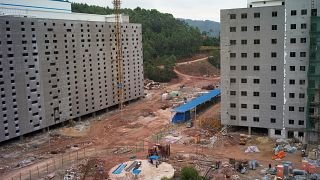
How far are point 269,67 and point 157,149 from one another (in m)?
17.2

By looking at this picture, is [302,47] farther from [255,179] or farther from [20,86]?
[20,86]

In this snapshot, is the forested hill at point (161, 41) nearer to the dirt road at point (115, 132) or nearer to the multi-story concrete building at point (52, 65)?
the dirt road at point (115, 132)

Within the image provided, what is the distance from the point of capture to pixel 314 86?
4172 centimetres

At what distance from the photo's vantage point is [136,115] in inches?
2453

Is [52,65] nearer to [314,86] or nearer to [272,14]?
[272,14]

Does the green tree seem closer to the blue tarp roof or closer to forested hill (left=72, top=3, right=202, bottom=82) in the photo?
forested hill (left=72, top=3, right=202, bottom=82)

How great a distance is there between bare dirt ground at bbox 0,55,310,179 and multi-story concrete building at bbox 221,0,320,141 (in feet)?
12.3

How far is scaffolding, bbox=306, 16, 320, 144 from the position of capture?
40.9 m

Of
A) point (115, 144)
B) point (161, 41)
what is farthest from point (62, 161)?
point (161, 41)

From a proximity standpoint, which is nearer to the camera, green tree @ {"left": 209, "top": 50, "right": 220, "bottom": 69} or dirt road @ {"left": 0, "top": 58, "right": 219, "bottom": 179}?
dirt road @ {"left": 0, "top": 58, "right": 219, "bottom": 179}

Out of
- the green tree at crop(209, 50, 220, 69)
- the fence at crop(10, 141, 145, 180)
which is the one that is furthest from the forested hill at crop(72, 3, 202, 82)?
the fence at crop(10, 141, 145, 180)

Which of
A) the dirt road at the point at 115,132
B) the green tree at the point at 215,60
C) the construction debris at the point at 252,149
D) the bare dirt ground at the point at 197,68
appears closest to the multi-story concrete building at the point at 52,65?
the dirt road at the point at 115,132

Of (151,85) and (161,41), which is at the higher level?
(161,41)

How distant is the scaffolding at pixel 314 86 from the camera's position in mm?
40906
